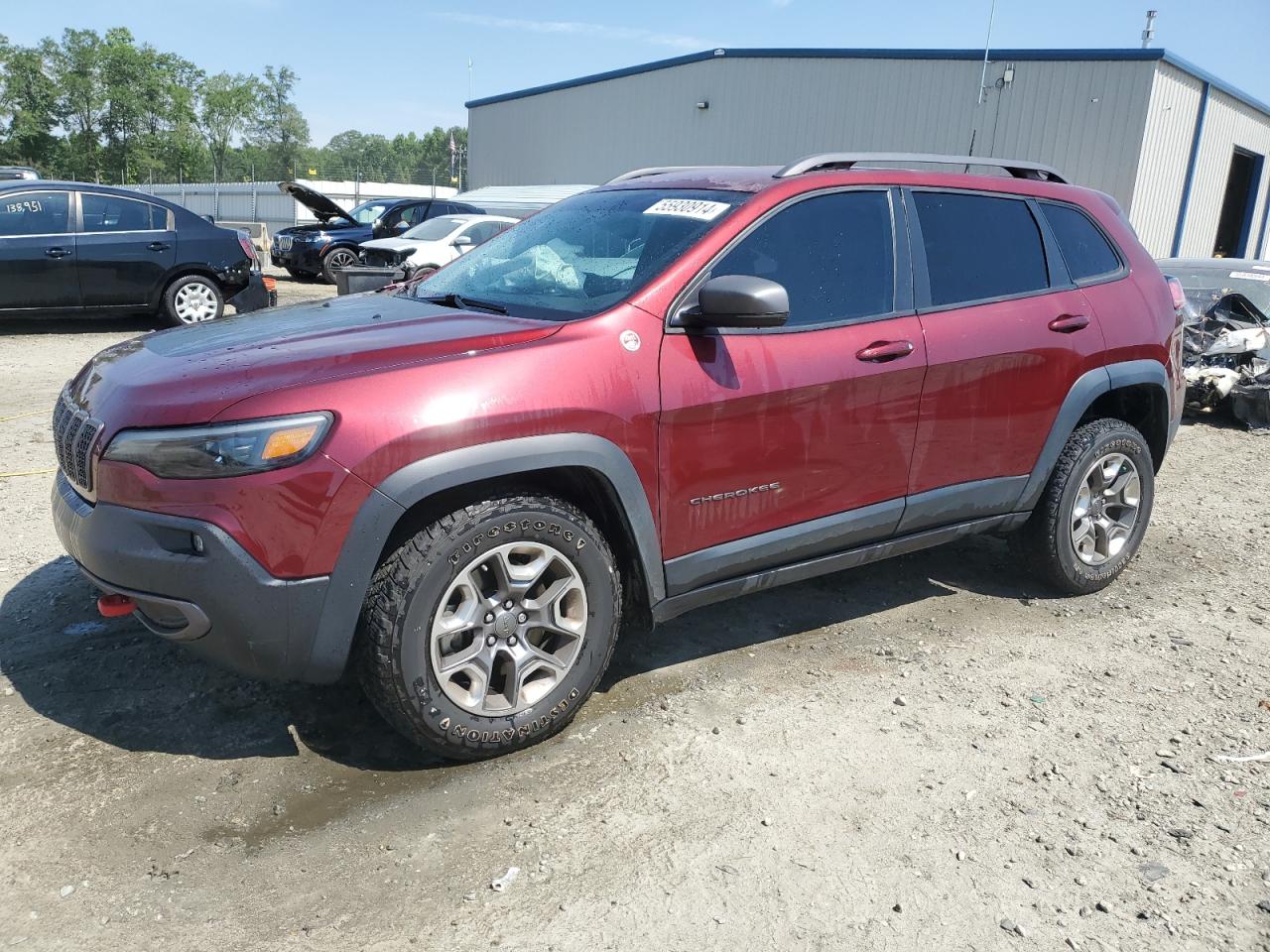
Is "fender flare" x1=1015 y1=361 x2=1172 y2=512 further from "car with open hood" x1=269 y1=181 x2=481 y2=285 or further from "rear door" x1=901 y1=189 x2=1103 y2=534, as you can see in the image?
"car with open hood" x1=269 y1=181 x2=481 y2=285

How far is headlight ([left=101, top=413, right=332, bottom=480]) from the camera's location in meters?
2.60

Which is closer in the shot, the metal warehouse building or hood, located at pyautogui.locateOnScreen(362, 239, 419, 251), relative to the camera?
hood, located at pyautogui.locateOnScreen(362, 239, 419, 251)

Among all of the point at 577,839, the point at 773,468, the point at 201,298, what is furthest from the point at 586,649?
the point at 201,298

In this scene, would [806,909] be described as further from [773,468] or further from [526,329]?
[526,329]

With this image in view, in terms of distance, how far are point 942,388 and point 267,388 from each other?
2.44 meters

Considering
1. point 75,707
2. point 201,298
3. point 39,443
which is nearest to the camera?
point 75,707

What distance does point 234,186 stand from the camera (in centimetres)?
3625

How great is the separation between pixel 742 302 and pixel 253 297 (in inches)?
392

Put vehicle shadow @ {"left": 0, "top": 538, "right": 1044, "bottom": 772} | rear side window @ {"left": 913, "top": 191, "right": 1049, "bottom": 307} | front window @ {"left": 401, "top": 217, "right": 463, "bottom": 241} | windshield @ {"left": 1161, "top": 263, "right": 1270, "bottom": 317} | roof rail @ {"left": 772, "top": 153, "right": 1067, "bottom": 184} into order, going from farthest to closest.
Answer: front window @ {"left": 401, "top": 217, "right": 463, "bottom": 241} → windshield @ {"left": 1161, "top": 263, "right": 1270, "bottom": 317} → rear side window @ {"left": 913, "top": 191, "right": 1049, "bottom": 307} → roof rail @ {"left": 772, "top": 153, "right": 1067, "bottom": 184} → vehicle shadow @ {"left": 0, "top": 538, "right": 1044, "bottom": 772}

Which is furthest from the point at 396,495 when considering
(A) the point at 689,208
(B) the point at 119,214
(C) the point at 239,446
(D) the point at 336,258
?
(D) the point at 336,258

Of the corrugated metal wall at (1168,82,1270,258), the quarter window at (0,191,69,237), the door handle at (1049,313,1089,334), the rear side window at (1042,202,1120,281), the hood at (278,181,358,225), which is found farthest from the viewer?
the corrugated metal wall at (1168,82,1270,258)

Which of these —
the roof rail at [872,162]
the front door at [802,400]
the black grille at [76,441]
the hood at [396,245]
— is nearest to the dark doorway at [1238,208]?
the hood at [396,245]

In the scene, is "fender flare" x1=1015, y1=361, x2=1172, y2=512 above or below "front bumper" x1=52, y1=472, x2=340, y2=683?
above

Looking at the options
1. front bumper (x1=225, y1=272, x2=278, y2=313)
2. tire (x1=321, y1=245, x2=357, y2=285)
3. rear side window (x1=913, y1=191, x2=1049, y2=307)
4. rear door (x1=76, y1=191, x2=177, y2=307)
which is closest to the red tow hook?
rear side window (x1=913, y1=191, x2=1049, y2=307)
